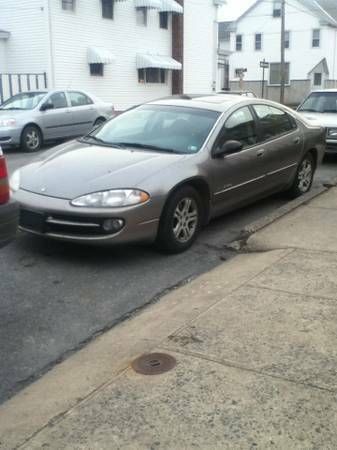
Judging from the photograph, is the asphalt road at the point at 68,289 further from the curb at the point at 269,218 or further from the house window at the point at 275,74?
the house window at the point at 275,74

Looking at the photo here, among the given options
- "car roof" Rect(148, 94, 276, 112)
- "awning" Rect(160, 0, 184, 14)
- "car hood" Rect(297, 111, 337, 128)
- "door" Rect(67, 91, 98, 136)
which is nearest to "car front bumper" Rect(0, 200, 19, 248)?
"car roof" Rect(148, 94, 276, 112)

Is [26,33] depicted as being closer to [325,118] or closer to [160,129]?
[325,118]

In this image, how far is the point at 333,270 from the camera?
4.92 meters

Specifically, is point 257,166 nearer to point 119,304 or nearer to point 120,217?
point 120,217

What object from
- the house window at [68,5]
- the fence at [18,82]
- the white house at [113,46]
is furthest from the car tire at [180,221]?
the house window at [68,5]

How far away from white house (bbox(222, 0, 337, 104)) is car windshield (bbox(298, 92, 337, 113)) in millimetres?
37962

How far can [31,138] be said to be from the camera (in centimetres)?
1419

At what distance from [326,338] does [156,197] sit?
2192 mm

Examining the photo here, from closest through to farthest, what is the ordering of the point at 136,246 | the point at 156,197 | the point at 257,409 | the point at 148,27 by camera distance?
the point at 257,409, the point at 156,197, the point at 136,246, the point at 148,27

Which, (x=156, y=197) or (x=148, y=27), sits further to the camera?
(x=148, y=27)

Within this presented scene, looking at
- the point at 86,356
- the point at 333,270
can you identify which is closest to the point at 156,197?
the point at 333,270

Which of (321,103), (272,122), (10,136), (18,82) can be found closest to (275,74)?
(18,82)

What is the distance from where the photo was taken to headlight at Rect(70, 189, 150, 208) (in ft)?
16.7

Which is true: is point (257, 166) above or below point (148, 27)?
below
